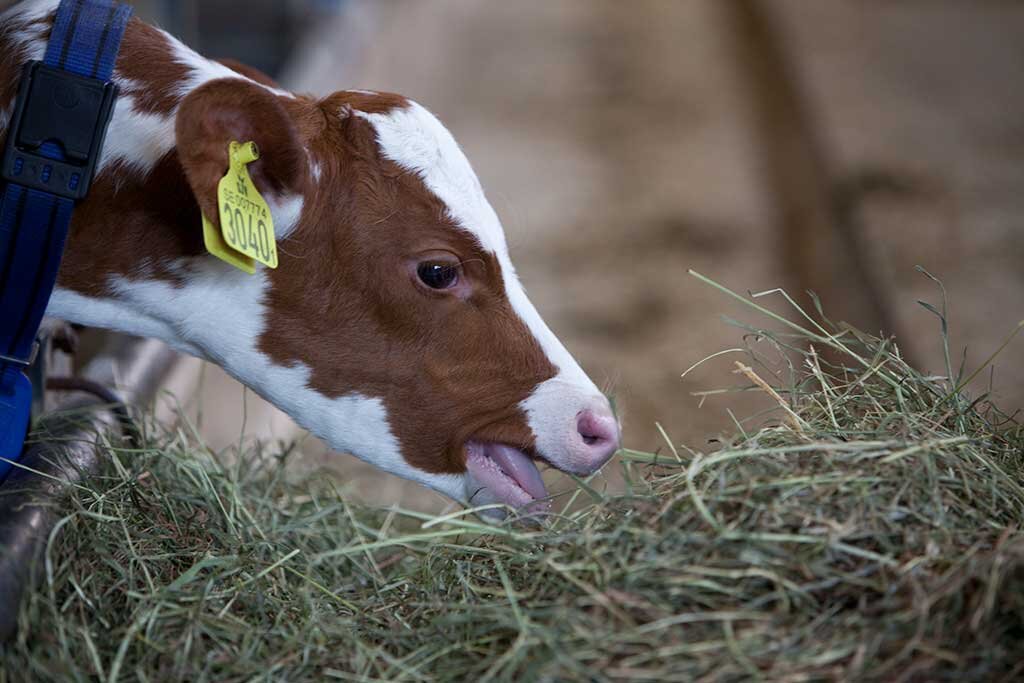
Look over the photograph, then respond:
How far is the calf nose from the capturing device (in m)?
2.08

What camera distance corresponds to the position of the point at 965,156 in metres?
6.40

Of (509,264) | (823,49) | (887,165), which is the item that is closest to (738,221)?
(887,165)

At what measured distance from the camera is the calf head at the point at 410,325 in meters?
2.07

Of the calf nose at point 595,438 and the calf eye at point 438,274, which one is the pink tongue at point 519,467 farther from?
the calf eye at point 438,274

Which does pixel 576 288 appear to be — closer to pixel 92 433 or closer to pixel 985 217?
pixel 985 217

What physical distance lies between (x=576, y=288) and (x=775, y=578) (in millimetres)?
4104

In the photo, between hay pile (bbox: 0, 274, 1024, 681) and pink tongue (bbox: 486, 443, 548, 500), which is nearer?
hay pile (bbox: 0, 274, 1024, 681)

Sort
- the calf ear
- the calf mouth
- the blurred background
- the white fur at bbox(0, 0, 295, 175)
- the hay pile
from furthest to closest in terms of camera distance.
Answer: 1. the blurred background
2. the calf mouth
3. the white fur at bbox(0, 0, 295, 175)
4. the calf ear
5. the hay pile

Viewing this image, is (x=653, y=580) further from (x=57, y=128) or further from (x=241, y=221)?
(x=57, y=128)

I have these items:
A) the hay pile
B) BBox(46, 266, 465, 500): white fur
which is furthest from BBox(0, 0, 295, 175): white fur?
the hay pile

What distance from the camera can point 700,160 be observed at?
748 centimetres

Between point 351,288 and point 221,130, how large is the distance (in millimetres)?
372

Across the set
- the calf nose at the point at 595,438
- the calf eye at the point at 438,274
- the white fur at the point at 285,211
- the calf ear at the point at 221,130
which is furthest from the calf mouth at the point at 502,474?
the calf ear at the point at 221,130

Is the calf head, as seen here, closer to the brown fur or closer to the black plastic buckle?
the brown fur
